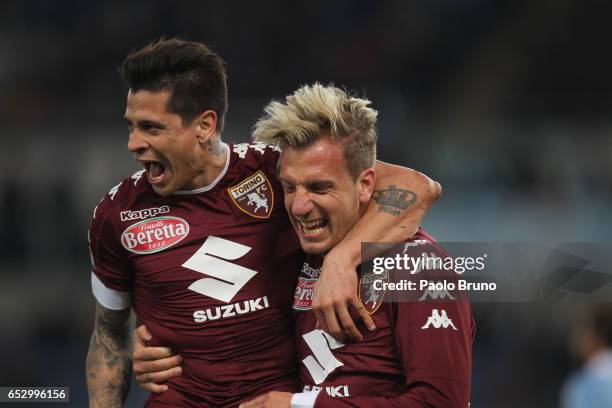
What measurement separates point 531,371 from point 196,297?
18.8 feet

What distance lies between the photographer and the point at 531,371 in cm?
902

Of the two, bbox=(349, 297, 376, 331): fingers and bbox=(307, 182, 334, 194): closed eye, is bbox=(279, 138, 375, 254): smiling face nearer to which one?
bbox=(307, 182, 334, 194): closed eye

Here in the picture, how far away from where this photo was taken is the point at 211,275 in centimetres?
402

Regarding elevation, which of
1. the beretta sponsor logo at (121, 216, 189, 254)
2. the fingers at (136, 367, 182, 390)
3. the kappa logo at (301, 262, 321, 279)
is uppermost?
the beretta sponsor logo at (121, 216, 189, 254)

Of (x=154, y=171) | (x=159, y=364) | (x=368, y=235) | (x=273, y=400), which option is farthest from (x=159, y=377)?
(x=368, y=235)

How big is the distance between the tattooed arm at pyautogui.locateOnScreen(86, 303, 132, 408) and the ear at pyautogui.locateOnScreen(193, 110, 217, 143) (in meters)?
0.87

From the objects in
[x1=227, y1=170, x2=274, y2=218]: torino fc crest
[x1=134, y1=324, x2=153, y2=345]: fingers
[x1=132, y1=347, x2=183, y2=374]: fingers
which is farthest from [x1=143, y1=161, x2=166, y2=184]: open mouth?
[x1=132, y1=347, x2=183, y2=374]: fingers

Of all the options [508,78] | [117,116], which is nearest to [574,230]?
[508,78]

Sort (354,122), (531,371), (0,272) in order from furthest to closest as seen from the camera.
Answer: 1. (0,272)
2. (531,371)
3. (354,122)

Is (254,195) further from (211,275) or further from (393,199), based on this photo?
(393,199)

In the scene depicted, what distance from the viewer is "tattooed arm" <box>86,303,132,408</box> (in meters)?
4.35

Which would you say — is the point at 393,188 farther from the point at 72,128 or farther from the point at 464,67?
the point at 464,67

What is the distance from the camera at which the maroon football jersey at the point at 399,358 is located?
349cm

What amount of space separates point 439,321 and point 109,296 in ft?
4.94
